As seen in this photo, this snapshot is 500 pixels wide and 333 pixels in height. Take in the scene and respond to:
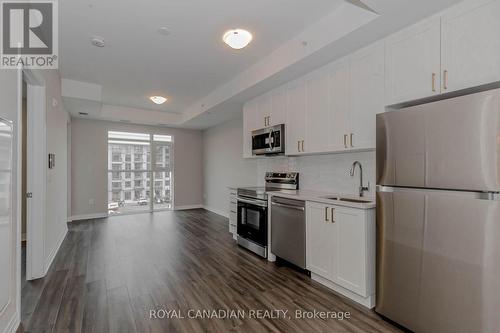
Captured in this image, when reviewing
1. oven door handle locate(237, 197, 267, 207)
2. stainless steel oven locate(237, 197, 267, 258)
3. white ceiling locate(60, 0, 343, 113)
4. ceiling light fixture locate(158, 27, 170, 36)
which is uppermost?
white ceiling locate(60, 0, 343, 113)

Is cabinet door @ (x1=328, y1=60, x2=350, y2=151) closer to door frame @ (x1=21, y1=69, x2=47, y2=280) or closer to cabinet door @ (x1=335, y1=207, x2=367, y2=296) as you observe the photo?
cabinet door @ (x1=335, y1=207, x2=367, y2=296)

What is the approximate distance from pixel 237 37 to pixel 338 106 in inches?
55.1

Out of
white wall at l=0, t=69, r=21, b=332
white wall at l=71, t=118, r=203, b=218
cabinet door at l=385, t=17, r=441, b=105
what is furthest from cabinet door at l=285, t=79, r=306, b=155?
white wall at l=71, t=118, r=203, b=218

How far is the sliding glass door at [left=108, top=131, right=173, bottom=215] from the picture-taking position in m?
6.95

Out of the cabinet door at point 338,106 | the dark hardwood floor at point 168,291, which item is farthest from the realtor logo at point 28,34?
the cabinet door at point 338,106

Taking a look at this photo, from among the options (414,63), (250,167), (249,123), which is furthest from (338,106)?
(250,167)

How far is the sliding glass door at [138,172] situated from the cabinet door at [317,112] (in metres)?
5.49

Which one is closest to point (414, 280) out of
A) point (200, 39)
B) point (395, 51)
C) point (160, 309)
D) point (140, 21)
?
point (395, 51)

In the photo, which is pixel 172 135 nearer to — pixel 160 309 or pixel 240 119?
pixel 240 119

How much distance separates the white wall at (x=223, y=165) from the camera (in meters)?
5.96

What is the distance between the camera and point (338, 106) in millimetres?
2898

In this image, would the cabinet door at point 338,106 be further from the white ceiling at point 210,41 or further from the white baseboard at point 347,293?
the white baseboard at point 347,293

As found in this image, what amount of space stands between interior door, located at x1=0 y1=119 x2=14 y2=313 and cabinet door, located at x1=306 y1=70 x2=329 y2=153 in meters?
2.98

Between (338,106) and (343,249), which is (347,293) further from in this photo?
(338,106)
